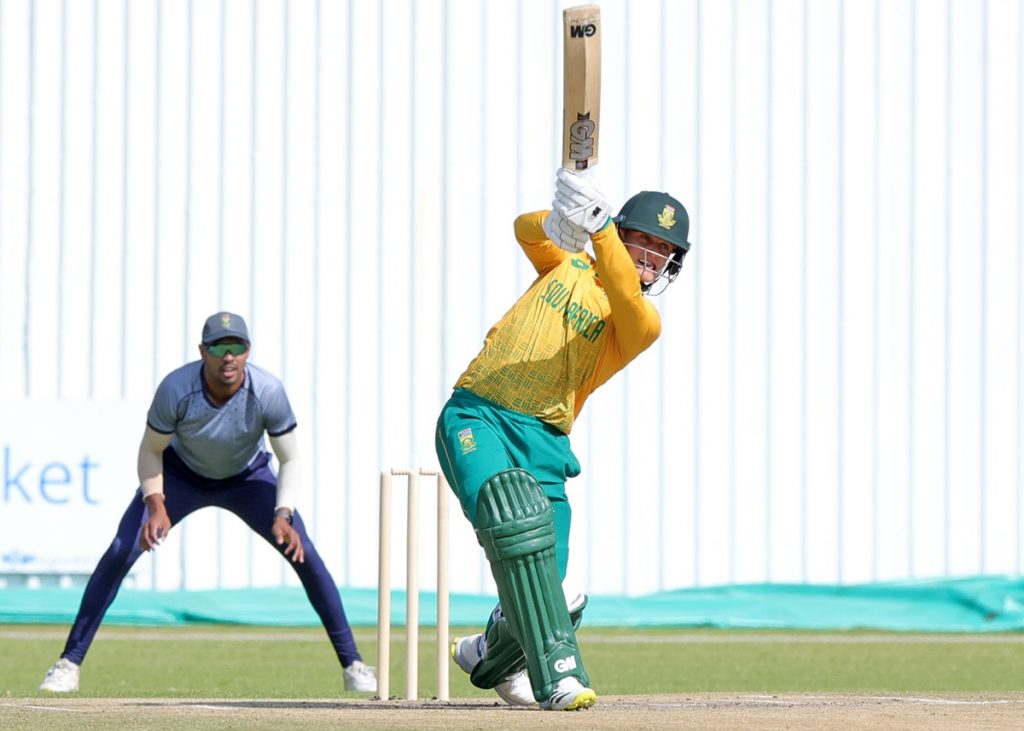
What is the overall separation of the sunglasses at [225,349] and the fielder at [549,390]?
5.61 feet

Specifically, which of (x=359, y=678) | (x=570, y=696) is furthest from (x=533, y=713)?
(x=359, y=678)

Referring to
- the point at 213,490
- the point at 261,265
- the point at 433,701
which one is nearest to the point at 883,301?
the point at 261,265

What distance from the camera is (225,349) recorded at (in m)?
6.41

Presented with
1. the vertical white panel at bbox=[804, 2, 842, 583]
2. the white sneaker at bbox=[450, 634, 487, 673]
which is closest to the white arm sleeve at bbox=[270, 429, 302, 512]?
the white sneaker at bbox=[450, 634, 487, 673]

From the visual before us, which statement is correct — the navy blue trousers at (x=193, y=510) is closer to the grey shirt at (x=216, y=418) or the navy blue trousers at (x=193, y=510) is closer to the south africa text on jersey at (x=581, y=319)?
the grey shirt at (x=216, y=418)

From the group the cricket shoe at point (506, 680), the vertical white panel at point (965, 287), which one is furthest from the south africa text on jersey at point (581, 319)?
the vertical white panel at point (965, 287)

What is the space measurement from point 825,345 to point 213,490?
5.84 m

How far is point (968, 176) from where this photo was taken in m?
12.0

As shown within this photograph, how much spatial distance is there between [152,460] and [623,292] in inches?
98.7

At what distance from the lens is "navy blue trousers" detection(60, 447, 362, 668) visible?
6.60 m

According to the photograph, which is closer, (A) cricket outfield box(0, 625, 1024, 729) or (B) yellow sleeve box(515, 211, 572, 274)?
(A) cricket outfield box(0, 625, 1024, 729)

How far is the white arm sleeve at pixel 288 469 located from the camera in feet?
21.7

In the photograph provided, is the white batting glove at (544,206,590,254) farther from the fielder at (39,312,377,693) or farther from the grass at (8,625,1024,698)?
the grass at (8,625,1024,698)

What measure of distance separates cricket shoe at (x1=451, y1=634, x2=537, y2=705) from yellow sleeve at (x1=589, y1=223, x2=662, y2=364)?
1.00 m
